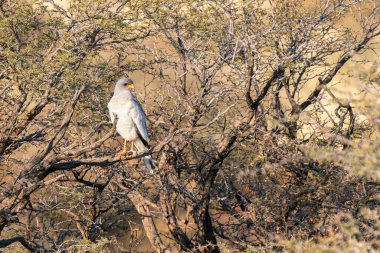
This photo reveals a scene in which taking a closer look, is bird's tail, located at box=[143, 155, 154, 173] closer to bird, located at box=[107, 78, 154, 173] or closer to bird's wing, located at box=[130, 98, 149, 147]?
bird, located at box=[107, 78, 154, 173]

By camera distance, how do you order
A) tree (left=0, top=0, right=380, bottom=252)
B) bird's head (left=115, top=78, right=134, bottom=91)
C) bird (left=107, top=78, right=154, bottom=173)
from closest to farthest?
tree (left=0, top=0, right=380, bottom=252) < bird (left=107, top=78, right=154, bottom=173) < bird's head (left=115, top=78, right=134, bottom=91)

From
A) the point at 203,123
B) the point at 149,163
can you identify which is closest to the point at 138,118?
the point at 149,163

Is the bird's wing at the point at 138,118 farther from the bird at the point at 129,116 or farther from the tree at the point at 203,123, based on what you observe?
the tree at the point at 203,123

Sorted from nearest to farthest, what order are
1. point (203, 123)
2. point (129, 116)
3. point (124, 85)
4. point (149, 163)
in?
point (203, 123), point (129, 116), point (149, 163), point (124, 85)

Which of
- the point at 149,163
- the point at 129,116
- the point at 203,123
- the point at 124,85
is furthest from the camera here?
the point at 124,85

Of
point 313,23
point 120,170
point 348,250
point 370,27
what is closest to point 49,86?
point 120,170

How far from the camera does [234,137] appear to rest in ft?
39.9

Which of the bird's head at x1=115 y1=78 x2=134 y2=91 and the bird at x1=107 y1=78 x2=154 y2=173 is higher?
the bird's head at x1=115 y1=78 x2=134 y2=91

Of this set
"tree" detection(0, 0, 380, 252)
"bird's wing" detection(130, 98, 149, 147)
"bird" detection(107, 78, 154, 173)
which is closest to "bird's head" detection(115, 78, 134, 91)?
"bird" detection(107, 78, 154, 173)

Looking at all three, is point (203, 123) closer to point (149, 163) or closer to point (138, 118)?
point (138, 118)

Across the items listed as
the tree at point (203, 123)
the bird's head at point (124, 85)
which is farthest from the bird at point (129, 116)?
the tree at point (203, 123)

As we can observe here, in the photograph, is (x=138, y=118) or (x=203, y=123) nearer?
(x=203, y=123)

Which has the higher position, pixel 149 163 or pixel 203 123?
pixel 203 123

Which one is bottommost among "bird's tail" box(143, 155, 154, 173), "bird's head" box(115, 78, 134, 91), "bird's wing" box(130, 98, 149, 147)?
"bird's tail" box(143, 155, 154, 173)
